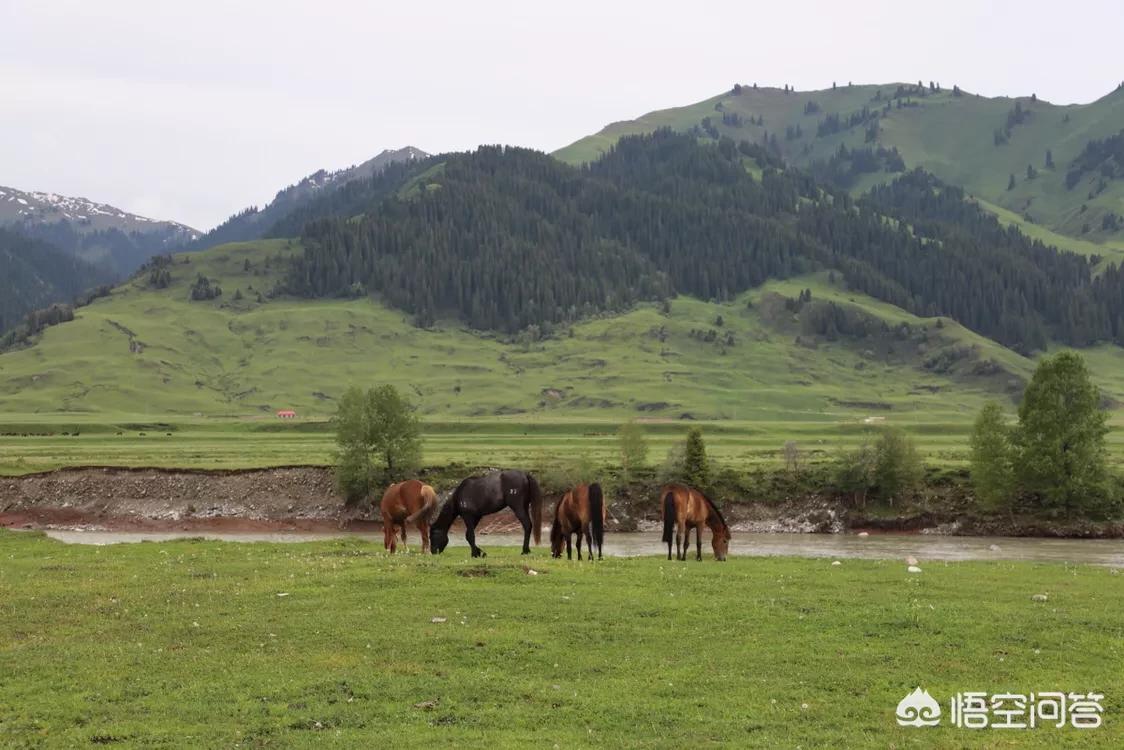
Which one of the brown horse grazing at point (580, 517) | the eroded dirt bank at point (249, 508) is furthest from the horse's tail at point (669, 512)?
the eroded dirt bank at point (249, 508)

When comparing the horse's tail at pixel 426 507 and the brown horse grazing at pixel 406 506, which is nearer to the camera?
the horse's tail at pixel 426 507

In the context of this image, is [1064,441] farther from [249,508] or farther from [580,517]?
[249,508]

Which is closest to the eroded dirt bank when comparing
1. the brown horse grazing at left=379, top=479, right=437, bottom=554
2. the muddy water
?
the muddy water

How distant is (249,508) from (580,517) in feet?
213

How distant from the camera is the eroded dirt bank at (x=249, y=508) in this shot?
87125 millimetres

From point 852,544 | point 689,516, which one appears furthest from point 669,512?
point 852,544

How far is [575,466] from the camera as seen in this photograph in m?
94.7

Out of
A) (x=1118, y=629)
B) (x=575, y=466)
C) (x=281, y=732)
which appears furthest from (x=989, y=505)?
(x=281, y=732)

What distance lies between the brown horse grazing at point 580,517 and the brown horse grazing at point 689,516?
97.0 inches

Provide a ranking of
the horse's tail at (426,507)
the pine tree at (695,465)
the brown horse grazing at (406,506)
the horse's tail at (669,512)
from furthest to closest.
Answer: the pine tree at (695,465) → the brown horse grazing at (406,506) → the horse's tail at (669,512) → the horse's tail at (426,507)

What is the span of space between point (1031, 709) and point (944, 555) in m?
46.3

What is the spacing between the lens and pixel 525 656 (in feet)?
65.5

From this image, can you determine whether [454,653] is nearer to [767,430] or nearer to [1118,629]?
[1118,629]

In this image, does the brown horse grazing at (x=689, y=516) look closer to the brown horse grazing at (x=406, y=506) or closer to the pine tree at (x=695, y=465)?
the brown horse grazing at (x=406, y=506)
